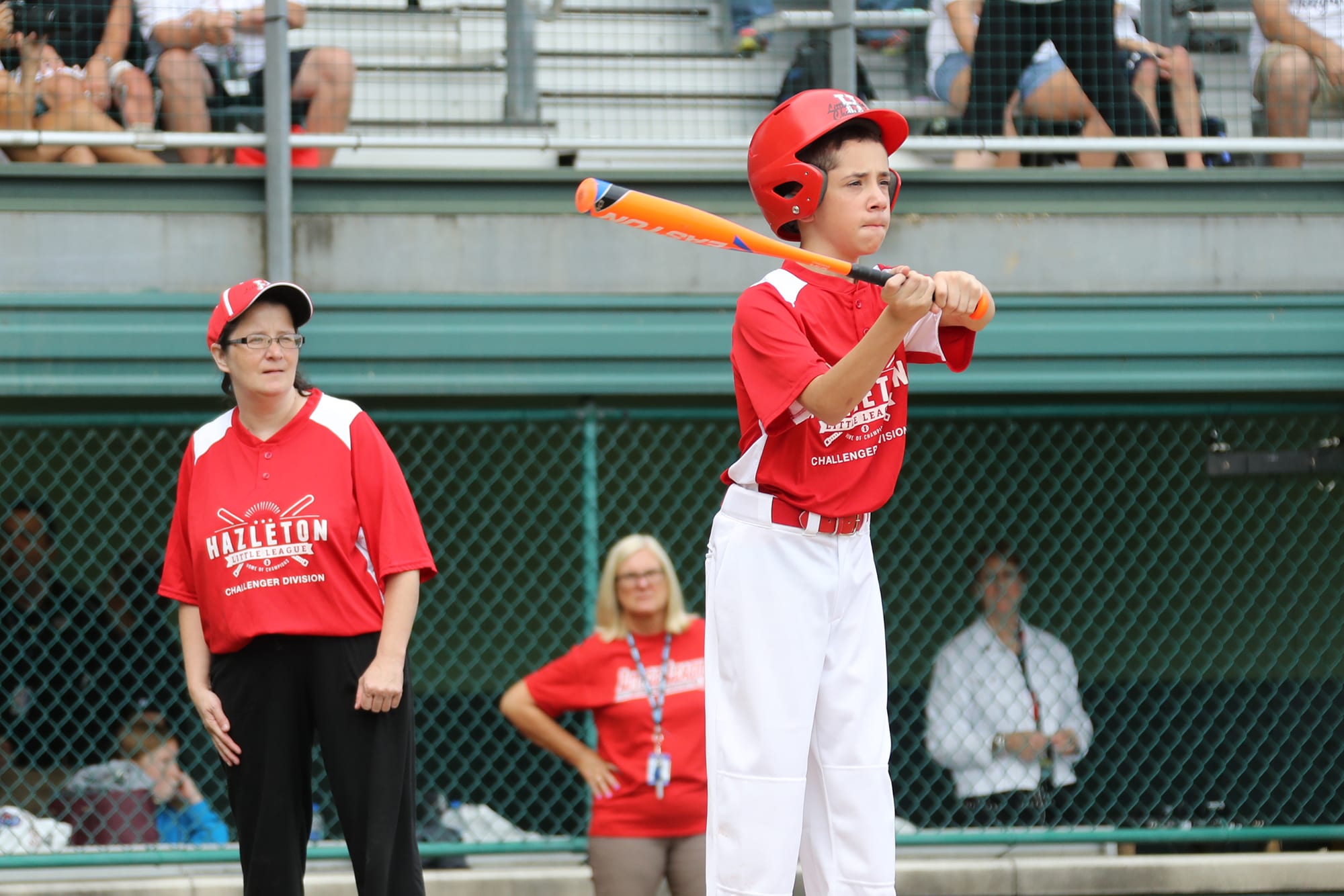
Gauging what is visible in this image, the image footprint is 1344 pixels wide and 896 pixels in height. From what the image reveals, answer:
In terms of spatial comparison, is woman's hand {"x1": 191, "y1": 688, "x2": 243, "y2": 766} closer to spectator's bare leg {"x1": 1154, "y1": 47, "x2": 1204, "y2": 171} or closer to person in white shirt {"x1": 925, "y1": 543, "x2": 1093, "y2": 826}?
person in white shirt {"x1": 925, "y1": 543, "x2": 1093, "y2": 826}

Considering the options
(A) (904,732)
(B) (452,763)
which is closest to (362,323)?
(B) (452,763)

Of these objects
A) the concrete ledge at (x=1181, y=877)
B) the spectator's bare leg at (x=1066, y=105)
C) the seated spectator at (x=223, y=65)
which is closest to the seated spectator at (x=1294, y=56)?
the spectator's bare leg at (x=1066, y=105)

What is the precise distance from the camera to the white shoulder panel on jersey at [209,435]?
3.75 meters

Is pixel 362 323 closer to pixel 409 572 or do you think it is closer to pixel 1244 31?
pixel 409 572

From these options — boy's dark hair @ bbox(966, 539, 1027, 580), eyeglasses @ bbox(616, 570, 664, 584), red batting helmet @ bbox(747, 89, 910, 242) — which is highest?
red batting helmet @ bbox(747, 89, 910, 242)

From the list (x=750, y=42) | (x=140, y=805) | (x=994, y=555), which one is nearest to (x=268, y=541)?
(x=140, y=805)

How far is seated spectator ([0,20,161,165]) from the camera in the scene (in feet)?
18.9

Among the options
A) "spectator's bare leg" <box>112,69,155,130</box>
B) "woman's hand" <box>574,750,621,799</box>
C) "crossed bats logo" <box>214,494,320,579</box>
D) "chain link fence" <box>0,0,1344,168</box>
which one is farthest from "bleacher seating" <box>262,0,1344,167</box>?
"crossed bats logo" <box>214,494,320,579</box>

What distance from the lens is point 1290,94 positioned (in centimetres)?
637

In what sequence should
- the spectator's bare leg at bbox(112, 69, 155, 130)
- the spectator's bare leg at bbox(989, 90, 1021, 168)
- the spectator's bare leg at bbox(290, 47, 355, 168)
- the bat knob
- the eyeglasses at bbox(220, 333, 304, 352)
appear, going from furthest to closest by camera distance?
the spectator's bare leg at bbox(989, 90, 1021, 168) < the spectator's bare leg at bbox(290, 47, 355, 168) < the spectator's bare leg at bbox(112, 69, 155, 130) < the eyeglasses at bbox(220, 333, 304, 352) < the bat knob

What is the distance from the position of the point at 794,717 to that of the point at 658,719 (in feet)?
7.59

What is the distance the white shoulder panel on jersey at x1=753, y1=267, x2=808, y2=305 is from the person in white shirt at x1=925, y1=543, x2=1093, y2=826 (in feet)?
11.3

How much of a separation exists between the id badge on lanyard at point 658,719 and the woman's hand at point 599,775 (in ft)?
0.40

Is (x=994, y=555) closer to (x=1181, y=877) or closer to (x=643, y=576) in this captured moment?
(x=1181, y=877)
